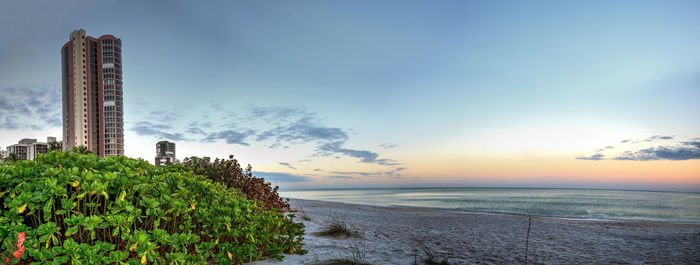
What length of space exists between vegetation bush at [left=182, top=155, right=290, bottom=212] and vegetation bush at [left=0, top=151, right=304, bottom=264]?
17.8 ft

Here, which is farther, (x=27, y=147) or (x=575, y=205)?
(x=27, y=147)

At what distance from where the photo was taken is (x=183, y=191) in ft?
12.7

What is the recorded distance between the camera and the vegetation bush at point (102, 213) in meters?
2.89

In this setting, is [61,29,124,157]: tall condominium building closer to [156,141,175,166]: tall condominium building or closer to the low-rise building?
[156,141,175,166]: tall condominium building

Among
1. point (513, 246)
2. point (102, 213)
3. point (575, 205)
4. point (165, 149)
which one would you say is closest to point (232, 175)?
point (102, 213)

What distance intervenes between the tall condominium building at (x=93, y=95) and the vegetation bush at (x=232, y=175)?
82.3 metres

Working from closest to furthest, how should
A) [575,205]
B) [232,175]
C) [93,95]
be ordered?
[232,175], [575,205], [93,95]

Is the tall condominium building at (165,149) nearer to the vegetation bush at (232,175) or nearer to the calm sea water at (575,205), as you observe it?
the calm sea water at (575,205)

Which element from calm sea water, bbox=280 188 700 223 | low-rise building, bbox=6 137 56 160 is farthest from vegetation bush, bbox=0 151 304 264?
low-rise building, bbox=6 137 56 160

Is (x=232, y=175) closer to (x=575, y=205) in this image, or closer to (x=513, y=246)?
(x=513, y=246)

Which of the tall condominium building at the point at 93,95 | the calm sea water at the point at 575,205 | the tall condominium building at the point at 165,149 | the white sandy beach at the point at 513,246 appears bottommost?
the calm sea water at the point at 575,205

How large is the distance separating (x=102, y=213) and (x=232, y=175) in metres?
6.50

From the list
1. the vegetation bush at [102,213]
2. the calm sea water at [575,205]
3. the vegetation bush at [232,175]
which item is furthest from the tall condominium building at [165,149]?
the vegetation bush at [102,213]

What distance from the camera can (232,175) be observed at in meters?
10.1
